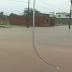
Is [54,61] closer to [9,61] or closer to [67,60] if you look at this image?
[67,60]

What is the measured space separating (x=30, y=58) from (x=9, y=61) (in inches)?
19.9

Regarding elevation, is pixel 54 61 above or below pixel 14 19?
below

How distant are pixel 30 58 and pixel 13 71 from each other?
34.3 inches

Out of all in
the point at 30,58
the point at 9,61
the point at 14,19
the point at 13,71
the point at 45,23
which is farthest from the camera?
the point at 14,19

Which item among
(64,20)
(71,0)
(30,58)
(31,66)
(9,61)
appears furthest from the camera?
(64,20)

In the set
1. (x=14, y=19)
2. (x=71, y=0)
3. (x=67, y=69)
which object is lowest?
(x=67, y=69)

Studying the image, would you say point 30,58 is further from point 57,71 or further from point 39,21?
point 39,21

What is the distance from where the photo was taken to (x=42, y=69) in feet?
9.57

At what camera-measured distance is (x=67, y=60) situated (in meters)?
3.53

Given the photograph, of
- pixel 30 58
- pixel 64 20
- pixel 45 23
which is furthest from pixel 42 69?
pixel 64 20

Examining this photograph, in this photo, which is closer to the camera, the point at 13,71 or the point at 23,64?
the point at 13,71

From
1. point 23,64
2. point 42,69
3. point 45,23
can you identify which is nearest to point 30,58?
point 23,64

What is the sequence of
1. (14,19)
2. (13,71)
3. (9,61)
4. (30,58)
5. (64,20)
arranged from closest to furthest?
1. (13,71)
2. (9,61)
3. (30,58)
4. (14,19)
5. (64,20)

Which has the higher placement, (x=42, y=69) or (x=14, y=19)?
(x=14, y=19)
